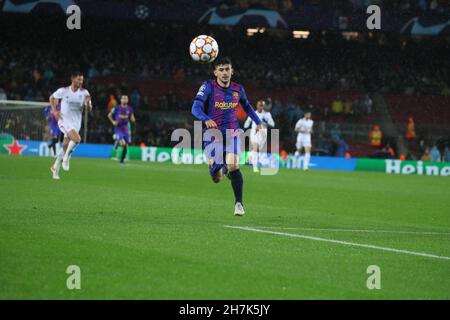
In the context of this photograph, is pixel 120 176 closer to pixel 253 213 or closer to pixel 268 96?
pixel 253 213

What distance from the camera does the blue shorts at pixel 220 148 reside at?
1321 cm

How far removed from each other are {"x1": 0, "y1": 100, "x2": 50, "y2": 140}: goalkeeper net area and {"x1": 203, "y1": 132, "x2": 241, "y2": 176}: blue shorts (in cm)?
2121

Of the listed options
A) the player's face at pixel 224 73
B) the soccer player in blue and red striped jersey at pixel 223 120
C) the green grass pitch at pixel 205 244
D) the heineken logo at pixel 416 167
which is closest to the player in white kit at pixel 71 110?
the green grass pitch at pixel 205 244

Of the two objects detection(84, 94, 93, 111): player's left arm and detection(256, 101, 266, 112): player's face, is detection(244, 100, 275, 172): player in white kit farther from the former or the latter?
detection(84, 94, 93, 111): player's left arm

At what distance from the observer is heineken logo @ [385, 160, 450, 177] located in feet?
120

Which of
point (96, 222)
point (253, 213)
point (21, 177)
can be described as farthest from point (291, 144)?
point (96, 222)

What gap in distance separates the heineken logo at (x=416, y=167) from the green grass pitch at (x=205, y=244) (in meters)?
18.3

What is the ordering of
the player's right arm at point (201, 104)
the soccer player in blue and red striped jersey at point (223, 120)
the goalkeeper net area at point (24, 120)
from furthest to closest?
the goalkeeper net area at point (24, 120) < the soccer player in blue and red striped jersey at point (223, 120) < the player's right arm at point (201, 104)

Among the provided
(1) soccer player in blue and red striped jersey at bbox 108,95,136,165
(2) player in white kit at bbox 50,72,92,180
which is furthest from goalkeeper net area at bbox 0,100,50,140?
(2) player in white kit at bbox 50,72,92,180

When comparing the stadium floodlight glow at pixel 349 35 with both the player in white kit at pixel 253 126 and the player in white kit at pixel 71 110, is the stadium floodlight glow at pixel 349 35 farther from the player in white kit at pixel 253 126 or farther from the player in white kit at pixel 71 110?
the player in white kit at pixel 71 110

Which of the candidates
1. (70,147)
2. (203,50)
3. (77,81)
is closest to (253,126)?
(70,147)

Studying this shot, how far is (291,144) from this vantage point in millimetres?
39094

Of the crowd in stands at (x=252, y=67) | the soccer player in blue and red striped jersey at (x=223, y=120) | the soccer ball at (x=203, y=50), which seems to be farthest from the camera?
the crowd in stands at (x=252, y=67)

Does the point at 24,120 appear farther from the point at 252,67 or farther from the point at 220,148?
the point at 220,148
